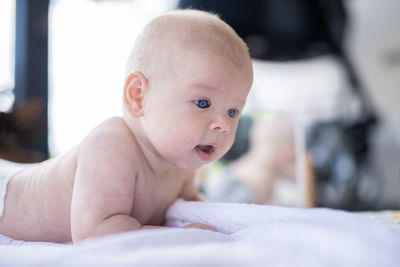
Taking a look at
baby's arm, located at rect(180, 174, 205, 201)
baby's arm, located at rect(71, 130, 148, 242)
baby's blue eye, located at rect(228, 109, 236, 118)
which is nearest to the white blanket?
baby's arm, located at rect(71, 130, 148, 242)

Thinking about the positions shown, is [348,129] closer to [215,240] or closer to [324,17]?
[324,17]

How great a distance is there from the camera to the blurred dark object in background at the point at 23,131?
1375 mm

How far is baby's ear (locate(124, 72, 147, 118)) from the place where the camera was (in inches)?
27.0

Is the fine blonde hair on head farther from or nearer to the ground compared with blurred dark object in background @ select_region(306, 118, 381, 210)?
farther from the ground

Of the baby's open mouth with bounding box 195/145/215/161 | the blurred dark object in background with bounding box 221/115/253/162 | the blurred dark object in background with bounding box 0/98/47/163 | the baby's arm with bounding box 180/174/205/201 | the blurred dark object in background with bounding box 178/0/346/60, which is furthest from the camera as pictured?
the blurred dark object in background with bounding box 178/0/346/60

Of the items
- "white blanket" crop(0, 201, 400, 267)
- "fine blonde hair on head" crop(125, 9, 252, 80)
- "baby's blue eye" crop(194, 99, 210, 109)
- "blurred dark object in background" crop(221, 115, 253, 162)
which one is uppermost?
"fine blonde hair on head" crop(125, 9, 252, 80)

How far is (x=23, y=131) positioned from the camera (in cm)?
148

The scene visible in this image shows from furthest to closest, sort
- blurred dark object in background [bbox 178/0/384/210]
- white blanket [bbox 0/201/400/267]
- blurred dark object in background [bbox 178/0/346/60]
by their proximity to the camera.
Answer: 1. blurred dark object in background [bbox 178/0/384/210]
2. blurred dark object in background [bbox 178/0/346/60]
3. white blanket [bbox 0/201/400/267]

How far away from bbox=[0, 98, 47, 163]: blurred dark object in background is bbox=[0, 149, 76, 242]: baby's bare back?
70cm

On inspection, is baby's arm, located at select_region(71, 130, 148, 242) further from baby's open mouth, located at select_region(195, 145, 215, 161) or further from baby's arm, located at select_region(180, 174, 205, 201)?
baby's arm, located at select_region(180, 174, 205, 201)

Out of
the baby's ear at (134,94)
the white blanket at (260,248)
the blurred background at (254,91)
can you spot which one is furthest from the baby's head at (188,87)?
the white blanket at (260,248)

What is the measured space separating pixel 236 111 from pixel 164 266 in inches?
17.0

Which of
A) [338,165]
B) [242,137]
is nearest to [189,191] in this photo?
[242,137]

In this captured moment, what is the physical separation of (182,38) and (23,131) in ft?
3.52
